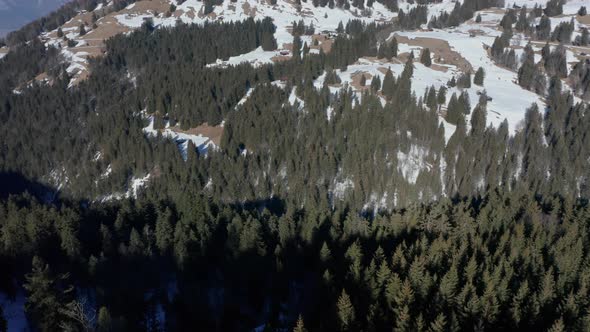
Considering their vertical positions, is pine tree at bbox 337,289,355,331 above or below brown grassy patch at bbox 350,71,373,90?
below

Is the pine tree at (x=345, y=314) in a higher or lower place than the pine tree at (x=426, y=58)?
lower

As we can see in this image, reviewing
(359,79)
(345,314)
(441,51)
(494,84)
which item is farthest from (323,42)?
(345,314)

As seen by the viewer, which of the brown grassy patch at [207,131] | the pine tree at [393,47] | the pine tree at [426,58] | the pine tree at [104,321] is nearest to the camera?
the pine tree at [104,321]

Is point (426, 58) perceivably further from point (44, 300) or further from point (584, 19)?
point (44, 300)

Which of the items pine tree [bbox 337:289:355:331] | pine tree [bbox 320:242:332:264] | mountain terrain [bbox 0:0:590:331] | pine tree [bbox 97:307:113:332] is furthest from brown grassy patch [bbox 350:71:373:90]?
pine tree [bbox 97:307:113:332]

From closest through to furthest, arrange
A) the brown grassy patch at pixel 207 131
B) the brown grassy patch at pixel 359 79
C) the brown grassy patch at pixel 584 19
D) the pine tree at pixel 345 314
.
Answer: the pine tree at pixel 345 314, the brown grassy patch at pixel 207 131, the brown grassy patch at pixel 359 79, the brown grassy patch at pixel 584 19

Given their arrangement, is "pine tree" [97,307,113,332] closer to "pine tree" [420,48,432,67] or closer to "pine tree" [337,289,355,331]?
"pine tree" [337,289,355,331]

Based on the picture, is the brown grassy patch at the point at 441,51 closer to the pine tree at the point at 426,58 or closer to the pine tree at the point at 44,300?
the pine tree at the point at 426,58

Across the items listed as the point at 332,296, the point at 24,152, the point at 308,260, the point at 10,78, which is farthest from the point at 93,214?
the point at 10,78

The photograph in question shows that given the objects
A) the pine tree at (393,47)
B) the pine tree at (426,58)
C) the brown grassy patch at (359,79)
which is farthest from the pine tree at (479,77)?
the brown grassy patch at (359,79)

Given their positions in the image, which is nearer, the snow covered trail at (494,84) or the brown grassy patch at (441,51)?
the snow covered trail at (494,84)

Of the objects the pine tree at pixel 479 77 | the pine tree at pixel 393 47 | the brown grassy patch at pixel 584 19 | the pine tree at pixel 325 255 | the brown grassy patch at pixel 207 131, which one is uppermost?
the brown grassy patch at pixel 584 19
